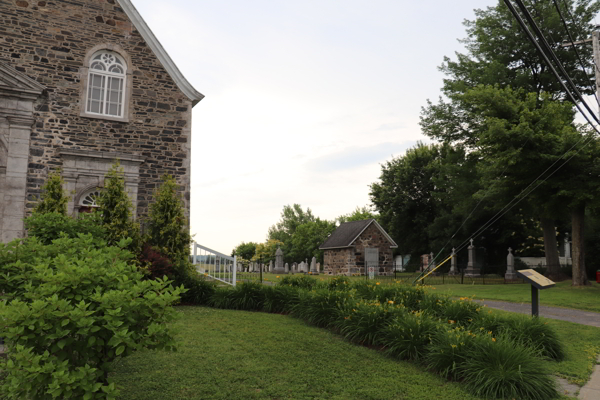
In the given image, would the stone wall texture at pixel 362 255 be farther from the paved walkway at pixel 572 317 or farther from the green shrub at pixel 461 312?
the green shrub at pixel 461 312

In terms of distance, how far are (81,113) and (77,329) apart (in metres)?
12.0

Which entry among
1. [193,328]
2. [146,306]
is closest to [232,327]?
[193,328]

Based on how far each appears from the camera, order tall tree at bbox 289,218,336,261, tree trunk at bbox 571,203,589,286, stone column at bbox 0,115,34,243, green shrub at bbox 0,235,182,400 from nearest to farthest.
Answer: green shrub at bbox 0,235,182,400 → stone column at bbox 0,115,34,243 → tree trunk at bbox 571,203,589,286 → tall tree at bbox 289,218,336,261

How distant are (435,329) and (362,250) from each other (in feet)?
87.0

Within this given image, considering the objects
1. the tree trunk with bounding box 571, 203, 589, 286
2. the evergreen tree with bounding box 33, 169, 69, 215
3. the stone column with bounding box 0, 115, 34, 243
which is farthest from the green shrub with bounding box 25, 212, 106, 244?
the tree trunk with bounding box 571, 203, 589, 286

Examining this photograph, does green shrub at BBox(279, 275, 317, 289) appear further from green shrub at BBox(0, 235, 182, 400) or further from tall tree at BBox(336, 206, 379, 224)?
tall tree at BBox(336, 206, 379, 224)

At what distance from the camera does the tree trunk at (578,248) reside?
70.4ft

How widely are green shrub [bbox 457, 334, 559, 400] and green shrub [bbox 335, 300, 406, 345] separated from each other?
1.81 metres

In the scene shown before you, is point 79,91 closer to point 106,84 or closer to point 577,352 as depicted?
point 106,84

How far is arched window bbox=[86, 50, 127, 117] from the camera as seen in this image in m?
14.8

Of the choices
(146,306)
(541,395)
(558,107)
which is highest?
(558,107)

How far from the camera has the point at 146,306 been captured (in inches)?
167

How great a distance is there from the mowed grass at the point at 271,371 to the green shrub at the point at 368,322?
9.2 inches

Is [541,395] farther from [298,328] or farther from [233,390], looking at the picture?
[298,328]
